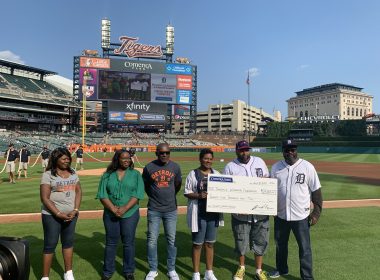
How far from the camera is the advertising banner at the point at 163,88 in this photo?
7656 cm

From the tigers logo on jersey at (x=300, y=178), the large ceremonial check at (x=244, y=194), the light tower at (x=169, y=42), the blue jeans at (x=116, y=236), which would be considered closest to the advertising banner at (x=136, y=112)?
the light tower at (x=169, y=42)

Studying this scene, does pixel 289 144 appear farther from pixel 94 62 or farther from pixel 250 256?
pixel 94 62

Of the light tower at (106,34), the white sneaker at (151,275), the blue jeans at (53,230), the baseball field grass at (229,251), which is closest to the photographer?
the blue jeans at (53,230)

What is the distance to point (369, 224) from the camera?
834 centimetres

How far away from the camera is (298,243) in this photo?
4.96 meters

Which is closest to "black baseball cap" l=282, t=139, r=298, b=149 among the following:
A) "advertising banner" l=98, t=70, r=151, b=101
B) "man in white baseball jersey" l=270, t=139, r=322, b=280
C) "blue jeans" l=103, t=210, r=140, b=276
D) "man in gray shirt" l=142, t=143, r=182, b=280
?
"man in white baseball jersey" l=270, t=139, r=322, b=280

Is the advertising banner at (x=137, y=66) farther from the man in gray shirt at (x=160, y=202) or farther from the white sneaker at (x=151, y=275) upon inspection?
the white sneaker at (x=151, y=275)

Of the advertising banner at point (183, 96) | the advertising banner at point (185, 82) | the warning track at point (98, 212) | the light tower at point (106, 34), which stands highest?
the light tower at point (106, 34)

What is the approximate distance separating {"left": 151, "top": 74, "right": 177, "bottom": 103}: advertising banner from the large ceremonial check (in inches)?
2854

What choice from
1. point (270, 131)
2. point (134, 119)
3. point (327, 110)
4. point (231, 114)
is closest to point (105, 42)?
point (134, 119)

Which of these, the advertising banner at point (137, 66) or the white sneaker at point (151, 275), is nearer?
the white sneaker at point (151, 275)

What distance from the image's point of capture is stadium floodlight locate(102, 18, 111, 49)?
82644 mm

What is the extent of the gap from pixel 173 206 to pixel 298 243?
1932 millimetres

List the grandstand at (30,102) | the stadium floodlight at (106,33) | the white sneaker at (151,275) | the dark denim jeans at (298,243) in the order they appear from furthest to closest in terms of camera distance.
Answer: the stadium floodlight at (106,33)
the grandstand at (30,102)
the white sneaker at (151,275)
the dark denim jeans at (298,243)
